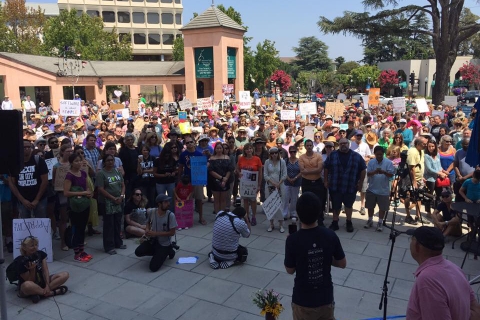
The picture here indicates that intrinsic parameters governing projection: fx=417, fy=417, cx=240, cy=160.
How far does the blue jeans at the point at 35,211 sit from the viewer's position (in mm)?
7117

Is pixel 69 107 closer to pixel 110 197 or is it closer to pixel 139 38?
pixel 110 197

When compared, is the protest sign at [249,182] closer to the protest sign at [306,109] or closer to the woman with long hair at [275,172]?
the woman with long hair at [275,172]

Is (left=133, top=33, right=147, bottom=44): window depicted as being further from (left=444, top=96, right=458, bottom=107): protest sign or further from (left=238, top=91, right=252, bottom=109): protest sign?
(left=444, top=96, right=458, bottom=107): protest sign

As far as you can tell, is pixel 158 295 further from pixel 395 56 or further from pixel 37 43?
pixel 395 56

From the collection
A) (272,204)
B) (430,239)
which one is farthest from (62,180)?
(430,239)

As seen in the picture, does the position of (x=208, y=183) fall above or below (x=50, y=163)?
below

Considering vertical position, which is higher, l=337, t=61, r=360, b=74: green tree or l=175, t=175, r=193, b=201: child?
l=337, t=61, r=360, b=74: green tree

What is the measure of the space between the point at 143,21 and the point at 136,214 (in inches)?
2687

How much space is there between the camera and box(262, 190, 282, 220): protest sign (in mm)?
7703

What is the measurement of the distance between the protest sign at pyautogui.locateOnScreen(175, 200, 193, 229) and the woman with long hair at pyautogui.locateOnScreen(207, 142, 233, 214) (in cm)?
62

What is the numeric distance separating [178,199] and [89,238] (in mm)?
1882

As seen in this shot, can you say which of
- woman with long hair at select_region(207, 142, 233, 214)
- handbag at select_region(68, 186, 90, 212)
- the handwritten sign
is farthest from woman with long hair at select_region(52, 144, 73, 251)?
the handwritten sign

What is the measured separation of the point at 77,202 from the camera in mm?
6891

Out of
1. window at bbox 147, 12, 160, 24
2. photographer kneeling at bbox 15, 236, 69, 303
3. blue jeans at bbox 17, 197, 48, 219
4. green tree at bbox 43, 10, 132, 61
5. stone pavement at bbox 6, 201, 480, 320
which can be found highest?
window at bbox 147, 12, 160, 24
